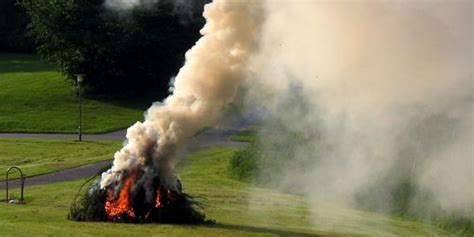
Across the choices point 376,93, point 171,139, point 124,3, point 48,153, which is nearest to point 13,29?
point 124,3

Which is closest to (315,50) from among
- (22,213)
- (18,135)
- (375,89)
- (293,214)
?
(375,89)

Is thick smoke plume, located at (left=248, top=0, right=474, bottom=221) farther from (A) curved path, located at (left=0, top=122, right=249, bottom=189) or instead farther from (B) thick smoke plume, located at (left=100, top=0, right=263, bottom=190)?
(A) curved path, located at (left=0, top=122, right=249, bottom=189)

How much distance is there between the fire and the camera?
32.1 meters

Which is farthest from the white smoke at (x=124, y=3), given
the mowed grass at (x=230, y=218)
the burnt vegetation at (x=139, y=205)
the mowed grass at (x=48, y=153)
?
the burnt vegetation at (x=139, y=205)

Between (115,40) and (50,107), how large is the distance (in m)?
9.23

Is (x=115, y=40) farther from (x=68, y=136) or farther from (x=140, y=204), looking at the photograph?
(x=140, y=204)

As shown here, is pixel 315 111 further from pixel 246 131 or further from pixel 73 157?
pixel 73 157

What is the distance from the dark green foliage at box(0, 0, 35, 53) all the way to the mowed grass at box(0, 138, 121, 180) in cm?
6838

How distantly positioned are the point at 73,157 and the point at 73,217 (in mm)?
27613

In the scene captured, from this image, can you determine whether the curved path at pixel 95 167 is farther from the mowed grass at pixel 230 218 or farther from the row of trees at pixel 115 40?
the row of trees at pixel 115 40

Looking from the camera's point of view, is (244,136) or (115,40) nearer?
(244,136)

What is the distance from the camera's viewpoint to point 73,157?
196 feet

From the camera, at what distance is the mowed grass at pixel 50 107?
79.4m

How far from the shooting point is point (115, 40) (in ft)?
296
